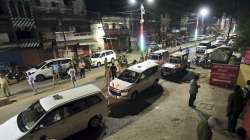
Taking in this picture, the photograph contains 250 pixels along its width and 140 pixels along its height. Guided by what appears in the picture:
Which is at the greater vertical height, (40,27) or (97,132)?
(40,27)

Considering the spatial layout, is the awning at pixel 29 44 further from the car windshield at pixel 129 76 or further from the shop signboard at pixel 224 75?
the shop signboard at pixel 224 75

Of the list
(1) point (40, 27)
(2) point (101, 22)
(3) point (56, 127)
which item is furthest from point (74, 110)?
(2) point (101, 22)

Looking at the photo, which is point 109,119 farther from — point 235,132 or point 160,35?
point 160,35

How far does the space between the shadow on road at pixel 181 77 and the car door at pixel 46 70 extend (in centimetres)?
1185

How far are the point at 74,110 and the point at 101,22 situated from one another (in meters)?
24.9

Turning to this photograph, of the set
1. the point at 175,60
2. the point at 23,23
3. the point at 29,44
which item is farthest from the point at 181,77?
the point at 23,23

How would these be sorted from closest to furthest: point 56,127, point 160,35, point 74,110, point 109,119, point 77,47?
1. point 56,127
2. point 74,110
3. point 109,119
4. point 77,47
5. point 160,35

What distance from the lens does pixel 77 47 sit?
85.7ft

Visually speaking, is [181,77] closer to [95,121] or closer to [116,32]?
[95,121]

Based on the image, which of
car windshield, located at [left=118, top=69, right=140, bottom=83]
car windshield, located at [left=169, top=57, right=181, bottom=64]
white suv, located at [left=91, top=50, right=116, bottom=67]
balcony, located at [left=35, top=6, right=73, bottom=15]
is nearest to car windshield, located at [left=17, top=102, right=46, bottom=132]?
car windshield, located at [left=118, top=69, right=140, bottom=83]

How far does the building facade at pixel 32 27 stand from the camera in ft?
66.2

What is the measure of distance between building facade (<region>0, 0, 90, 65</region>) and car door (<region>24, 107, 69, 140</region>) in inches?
699

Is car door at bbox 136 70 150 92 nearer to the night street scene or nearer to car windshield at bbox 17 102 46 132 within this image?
the night street scene

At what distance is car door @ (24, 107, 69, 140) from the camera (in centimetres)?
618
